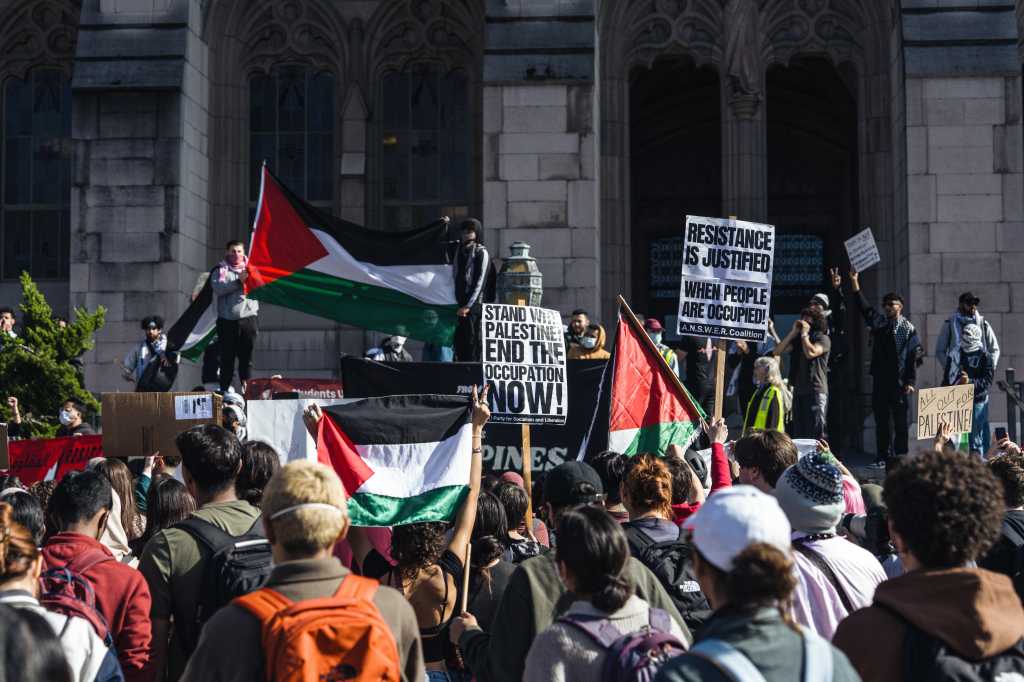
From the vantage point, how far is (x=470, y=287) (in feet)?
42.8

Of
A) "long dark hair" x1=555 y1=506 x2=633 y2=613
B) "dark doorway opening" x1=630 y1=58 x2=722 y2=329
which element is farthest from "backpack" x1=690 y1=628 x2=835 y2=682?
"dark doorway opening" x1=630 y1=58 x2=722 y2=329

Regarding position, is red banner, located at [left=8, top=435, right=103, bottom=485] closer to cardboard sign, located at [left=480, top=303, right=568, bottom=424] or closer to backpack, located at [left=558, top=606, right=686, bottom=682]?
cardboard sign, located at [left=480, top=303, right=568, bottom=424]

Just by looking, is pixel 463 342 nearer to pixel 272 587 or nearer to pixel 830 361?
pixel 830 361

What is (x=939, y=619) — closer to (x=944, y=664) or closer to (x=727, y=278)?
(x=944, y=664)

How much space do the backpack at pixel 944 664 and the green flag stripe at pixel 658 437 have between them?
5.78 meters

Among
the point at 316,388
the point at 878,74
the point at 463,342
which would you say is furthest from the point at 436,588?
the point at 878,74

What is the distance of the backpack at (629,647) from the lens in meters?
3.66

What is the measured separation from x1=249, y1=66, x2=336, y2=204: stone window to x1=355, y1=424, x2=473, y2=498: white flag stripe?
45.1ft

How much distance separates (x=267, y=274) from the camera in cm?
1208

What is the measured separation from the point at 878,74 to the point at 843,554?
1548 cm

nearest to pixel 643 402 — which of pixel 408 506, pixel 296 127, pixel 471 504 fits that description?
pixel 408 506

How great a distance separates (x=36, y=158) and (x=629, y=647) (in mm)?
19071

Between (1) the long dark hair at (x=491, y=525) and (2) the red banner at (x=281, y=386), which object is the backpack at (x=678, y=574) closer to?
(1) the long dark hair at (x=491, y=525)

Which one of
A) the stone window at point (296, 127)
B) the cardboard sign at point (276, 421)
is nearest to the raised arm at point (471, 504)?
the cardboard sign at point (276, 421)
